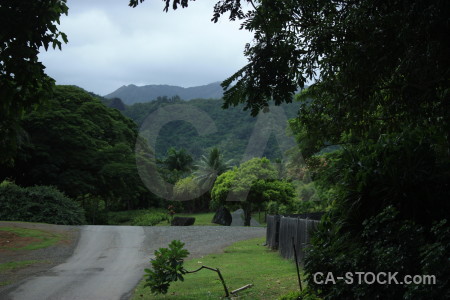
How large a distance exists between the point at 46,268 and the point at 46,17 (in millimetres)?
9861

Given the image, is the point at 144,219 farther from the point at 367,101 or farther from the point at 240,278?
the point at 367,101

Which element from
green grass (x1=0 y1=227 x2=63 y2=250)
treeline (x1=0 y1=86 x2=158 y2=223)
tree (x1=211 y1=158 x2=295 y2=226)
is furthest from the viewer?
tree (x1=211 y1=158 x2=295 y2=226)

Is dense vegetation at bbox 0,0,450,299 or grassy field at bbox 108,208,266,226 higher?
dense vegetation at bbox 0,0,450,299

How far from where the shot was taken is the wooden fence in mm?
12452

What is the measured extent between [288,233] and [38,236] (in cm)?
1212

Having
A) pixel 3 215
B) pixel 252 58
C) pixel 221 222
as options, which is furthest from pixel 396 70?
pixel 221 222

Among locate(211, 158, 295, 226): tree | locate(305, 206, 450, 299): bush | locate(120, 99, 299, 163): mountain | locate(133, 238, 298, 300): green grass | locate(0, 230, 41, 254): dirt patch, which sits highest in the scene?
locate(120, 99, 299, 163): mountain

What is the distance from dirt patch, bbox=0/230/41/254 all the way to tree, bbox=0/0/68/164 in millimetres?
12035

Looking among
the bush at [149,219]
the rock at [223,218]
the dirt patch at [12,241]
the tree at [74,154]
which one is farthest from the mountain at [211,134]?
the dirt patch at [12,241]

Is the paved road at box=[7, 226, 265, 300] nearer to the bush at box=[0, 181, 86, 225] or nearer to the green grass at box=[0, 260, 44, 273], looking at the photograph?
the green grass at box=[0, 260, 44, 273]

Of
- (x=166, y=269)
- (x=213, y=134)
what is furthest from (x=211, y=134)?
(x=166, y=269)

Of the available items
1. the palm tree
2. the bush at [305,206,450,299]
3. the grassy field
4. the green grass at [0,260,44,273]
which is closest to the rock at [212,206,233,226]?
Result: the grassy field

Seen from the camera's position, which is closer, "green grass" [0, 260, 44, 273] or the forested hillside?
"green grass" [0, 260, 44, 273]

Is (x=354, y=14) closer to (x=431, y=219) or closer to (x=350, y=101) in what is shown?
(x=350, y=101)
